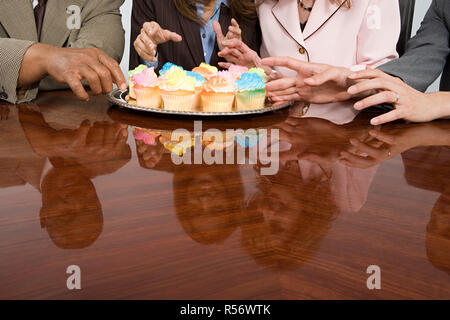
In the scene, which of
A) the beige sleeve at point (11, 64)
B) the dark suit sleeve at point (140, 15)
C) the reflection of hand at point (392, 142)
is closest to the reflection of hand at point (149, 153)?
the reflection of hand at point (392, 142)

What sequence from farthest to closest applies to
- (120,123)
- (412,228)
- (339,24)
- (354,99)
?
(339,24) < (354,99) < (120,123) < (412,228)

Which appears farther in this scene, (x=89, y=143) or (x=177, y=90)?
(x=177, y=90)

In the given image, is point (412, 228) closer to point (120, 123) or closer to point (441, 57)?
point (120, 123)

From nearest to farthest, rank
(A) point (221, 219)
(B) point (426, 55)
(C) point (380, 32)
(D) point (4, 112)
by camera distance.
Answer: (A) point (221, 219), (D) point (4, 112), (B) point (426, 55), (C) point (380, 32)

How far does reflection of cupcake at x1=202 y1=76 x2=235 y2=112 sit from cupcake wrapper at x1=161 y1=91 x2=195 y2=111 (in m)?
0.04

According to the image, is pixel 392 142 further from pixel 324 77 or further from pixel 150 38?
pixel 150 38

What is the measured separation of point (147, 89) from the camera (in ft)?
3.71

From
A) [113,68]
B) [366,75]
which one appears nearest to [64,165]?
[113,68]

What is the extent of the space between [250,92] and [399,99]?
377 millimetres

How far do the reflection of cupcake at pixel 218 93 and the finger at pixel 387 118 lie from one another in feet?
1.18

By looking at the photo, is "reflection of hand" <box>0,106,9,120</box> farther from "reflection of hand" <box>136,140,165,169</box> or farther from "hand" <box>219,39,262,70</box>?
"hand" <box>219,39,262,70</box>

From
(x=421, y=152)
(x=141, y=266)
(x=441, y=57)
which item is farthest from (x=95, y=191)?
(x=441, y=57)

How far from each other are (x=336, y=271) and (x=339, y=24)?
142 cm
